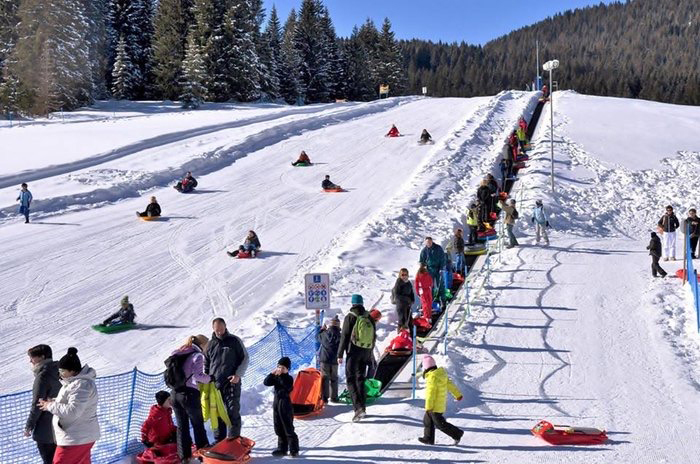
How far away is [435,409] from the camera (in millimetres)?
8539

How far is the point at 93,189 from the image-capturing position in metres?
25.6

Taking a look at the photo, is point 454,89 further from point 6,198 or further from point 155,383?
point 155,383

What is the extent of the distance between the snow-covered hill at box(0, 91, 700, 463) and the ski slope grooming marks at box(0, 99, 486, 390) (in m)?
0.08

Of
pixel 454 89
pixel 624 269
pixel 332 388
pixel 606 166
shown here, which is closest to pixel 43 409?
pixel 332 388

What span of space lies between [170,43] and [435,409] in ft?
187

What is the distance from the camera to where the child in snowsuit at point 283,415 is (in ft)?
27.6

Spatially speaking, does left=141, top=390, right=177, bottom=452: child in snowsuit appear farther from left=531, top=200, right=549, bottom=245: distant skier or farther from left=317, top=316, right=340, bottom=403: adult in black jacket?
left=531, top=200, right=549, bottom=245: distant skier

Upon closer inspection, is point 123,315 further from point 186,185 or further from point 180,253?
point 186,185

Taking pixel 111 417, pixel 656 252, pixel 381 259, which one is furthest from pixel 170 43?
pixel 111 417

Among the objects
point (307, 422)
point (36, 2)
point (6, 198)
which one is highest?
point (36, 2)

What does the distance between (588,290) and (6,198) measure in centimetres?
1899

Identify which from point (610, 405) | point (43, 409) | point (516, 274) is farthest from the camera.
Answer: point (516, 274)

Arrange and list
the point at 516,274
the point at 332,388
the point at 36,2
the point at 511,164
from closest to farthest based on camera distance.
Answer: the point at 332,388
the point at 516,274
the point at 511,164
the point at 36,2

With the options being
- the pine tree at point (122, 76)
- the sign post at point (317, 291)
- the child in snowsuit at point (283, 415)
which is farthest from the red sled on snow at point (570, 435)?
the pine tree at point (122, 76)
